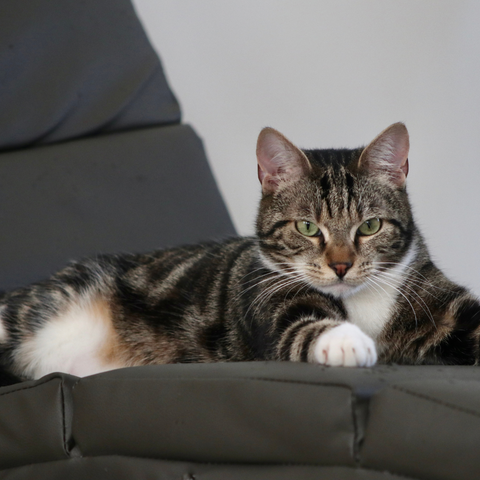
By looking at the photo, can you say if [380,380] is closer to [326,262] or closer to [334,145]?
[326,262]

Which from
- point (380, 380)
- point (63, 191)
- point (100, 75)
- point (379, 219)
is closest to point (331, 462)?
point (380, 380)

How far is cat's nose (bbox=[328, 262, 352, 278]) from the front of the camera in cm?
132

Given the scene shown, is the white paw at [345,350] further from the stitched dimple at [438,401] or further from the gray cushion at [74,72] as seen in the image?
the gray cushion at [74,72]

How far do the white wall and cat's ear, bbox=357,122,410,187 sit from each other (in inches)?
49.6

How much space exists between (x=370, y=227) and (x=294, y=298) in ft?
0.80

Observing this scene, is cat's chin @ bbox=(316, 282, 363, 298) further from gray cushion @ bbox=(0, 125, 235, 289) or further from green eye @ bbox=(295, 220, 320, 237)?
gray cushion @ bbox=(0, 125, 235, 289)

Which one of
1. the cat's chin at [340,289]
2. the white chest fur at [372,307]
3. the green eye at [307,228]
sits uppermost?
the green eye at [307,228]

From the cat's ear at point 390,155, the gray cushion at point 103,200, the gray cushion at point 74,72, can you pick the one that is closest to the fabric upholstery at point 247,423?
the cat's ear at point 390,155

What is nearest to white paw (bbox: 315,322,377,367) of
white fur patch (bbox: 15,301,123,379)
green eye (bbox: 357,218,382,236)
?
green eye (bbox: 357,218,382,236)

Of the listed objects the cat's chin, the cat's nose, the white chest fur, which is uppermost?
the cat's nose

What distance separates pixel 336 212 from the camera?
4.56 feet

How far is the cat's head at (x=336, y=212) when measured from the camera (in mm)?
1356

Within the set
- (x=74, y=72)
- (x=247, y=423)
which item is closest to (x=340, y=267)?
(x=247, y=423)

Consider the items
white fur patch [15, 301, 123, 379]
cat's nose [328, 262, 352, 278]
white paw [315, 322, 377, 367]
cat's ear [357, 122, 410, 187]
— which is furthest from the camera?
white fur patch [15, 301, 123, 379]
